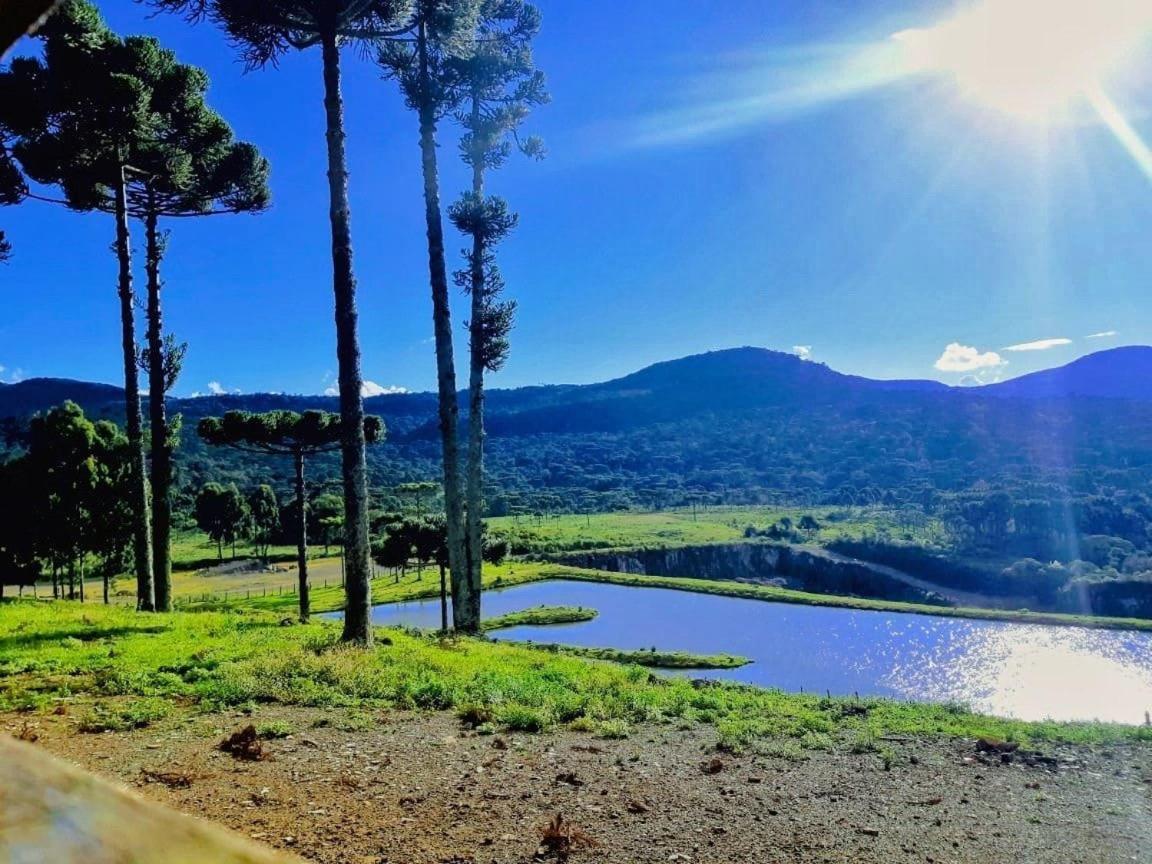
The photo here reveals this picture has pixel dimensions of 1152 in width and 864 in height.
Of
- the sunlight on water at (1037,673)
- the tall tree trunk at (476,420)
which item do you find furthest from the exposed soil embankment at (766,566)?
the tall tree trunk at (476,420)

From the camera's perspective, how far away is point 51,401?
162750mm

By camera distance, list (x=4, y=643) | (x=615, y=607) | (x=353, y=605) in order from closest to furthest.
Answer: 1. (x=4, y=643)
2. (x=353, y=605)
3. (x=615, y=607)

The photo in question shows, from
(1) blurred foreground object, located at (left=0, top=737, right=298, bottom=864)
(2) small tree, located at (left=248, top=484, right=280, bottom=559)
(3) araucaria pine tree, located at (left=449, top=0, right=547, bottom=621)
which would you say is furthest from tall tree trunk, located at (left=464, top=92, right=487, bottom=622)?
(2) small tree, located at (left=248, top=484, right=280, bottom=559)

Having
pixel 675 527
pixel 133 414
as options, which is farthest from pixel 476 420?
pixel 675 527

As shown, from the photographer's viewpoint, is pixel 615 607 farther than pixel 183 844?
Yes

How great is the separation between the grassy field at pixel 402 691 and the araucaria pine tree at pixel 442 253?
3.87 meters

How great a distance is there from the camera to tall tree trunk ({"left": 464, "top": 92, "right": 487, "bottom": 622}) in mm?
17406

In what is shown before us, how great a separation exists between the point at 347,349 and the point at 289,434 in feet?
41.5

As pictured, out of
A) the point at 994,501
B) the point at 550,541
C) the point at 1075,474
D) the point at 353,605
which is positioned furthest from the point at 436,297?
the point at 1075,474

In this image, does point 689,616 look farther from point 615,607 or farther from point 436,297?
point 436,297

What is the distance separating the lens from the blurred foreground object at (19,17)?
890 mm

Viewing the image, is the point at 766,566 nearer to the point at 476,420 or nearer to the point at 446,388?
the point at 476,420

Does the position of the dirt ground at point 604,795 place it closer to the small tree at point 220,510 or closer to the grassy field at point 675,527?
the small tree at point 220,510

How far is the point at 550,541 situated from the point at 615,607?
43295 mm
